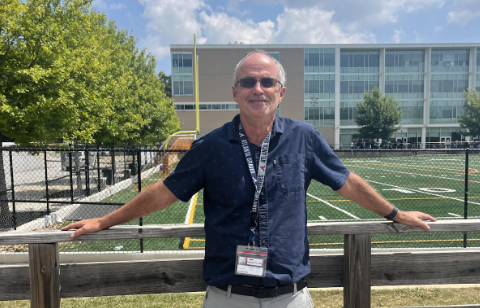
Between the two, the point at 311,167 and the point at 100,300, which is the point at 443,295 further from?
the point at 100,300

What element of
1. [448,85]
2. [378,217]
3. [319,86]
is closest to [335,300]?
[378,217]

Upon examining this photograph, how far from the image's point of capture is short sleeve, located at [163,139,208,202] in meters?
1.69

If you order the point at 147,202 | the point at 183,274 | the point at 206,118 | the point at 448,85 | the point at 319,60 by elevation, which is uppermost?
the point at 319,60

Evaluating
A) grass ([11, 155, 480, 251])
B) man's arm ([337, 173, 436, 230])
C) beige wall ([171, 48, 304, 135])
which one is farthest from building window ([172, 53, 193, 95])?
man's arm ([337, 173, 436, 230])

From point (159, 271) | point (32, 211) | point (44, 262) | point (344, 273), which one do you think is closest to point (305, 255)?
point (344, 273)

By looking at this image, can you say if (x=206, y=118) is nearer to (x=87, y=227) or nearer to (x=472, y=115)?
(x=472, y=115)

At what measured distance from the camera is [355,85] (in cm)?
5328

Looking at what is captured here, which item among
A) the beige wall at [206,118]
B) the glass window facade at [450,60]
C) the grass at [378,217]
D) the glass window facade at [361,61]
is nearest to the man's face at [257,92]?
the grass at [378,217]

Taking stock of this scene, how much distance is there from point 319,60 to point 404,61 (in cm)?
1343

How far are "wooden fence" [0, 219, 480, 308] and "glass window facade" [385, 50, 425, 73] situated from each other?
186ft

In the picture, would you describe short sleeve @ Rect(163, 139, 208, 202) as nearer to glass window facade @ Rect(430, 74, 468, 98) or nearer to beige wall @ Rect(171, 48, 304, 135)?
beige wall @ Rect(171, 48, 304, 135)

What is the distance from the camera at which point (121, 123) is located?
1611cm

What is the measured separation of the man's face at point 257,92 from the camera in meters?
1.76

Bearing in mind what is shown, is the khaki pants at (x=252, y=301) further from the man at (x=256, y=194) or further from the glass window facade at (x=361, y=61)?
the glass window facade at (x=361, y=61)
